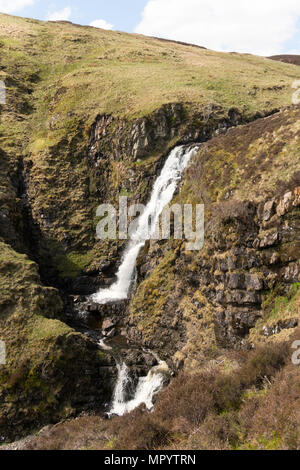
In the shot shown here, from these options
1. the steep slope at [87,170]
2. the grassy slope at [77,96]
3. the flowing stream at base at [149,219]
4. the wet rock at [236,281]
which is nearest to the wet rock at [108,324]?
the steep slope at [87,170]

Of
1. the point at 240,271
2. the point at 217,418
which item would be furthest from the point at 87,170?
the point at 217,418

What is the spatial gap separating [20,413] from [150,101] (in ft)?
124

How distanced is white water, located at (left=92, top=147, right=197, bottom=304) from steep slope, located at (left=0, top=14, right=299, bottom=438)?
181cm

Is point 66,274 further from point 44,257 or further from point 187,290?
point 187,290

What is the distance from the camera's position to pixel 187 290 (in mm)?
27516

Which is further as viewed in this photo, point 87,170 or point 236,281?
point 87,170

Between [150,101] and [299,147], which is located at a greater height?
[150,101]

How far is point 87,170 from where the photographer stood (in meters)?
46.1

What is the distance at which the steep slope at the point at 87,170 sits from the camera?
77.9 feet

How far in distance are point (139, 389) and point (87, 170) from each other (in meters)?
30.1

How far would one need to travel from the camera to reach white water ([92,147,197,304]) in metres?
35.0

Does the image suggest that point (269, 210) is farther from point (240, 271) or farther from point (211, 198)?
point (211, 198)

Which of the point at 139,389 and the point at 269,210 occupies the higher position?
the point at 269,210
